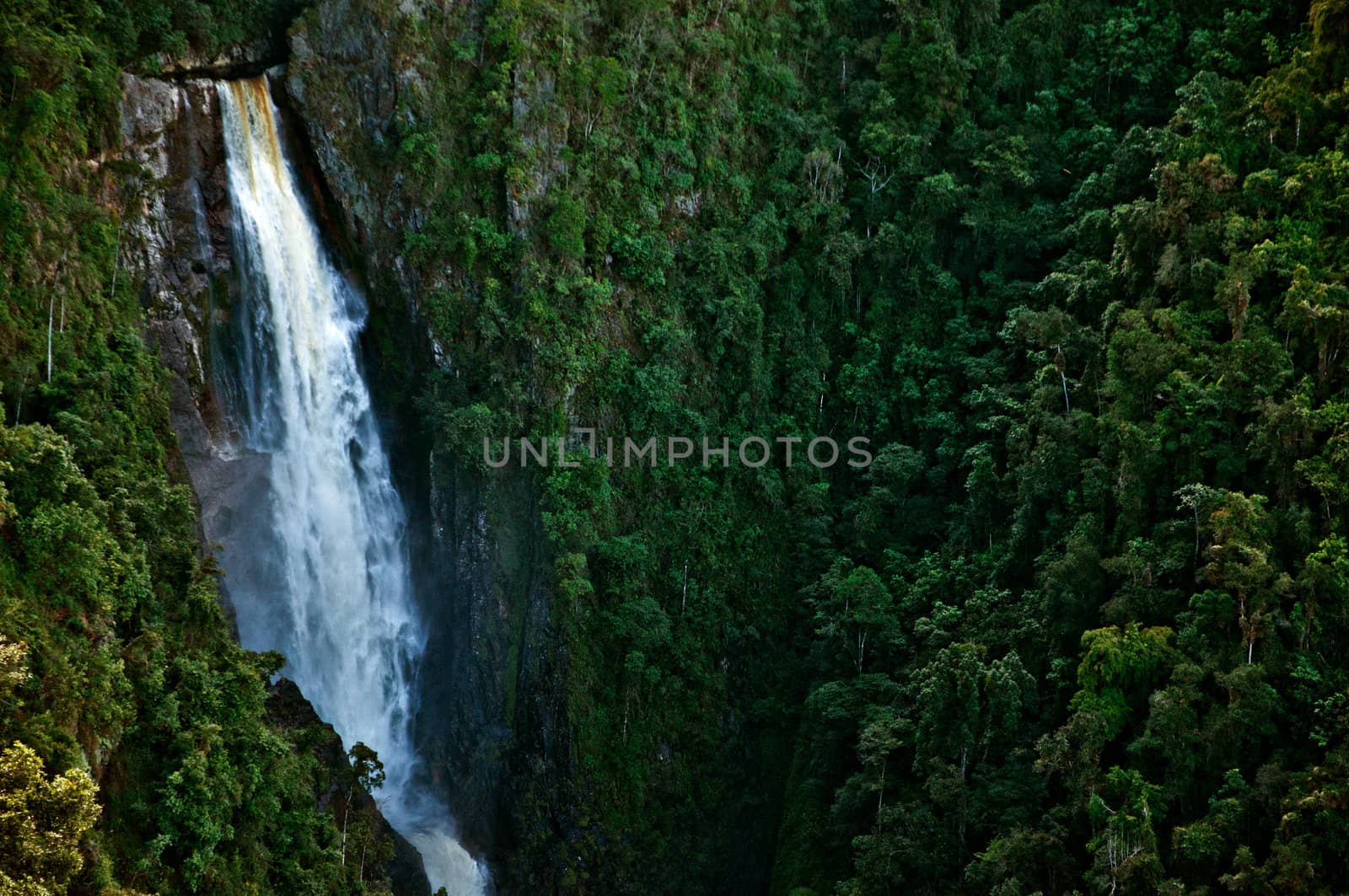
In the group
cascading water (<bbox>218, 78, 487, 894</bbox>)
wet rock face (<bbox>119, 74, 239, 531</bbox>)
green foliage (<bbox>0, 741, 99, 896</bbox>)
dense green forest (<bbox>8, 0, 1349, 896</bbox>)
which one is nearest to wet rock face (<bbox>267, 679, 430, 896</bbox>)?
dense green forest (<bbox>8, 0, 1349, 896</bbox>)

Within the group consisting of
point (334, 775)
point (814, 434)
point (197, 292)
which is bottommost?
point (334, 775)

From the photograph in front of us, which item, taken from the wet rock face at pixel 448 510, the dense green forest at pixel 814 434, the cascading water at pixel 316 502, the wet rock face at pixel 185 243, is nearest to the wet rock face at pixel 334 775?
the dense green forest at pixel 814 434

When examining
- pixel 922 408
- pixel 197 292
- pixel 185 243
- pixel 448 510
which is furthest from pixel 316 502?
pixel 922 408

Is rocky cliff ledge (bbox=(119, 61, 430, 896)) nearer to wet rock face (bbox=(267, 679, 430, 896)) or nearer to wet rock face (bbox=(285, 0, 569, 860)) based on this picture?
wet rock face (bbox=(267, 679, 430, 896))

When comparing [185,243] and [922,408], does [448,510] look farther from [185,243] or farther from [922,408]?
[922,408]

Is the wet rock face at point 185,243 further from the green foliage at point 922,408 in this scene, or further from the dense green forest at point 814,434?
the green foliage at point 922,408
